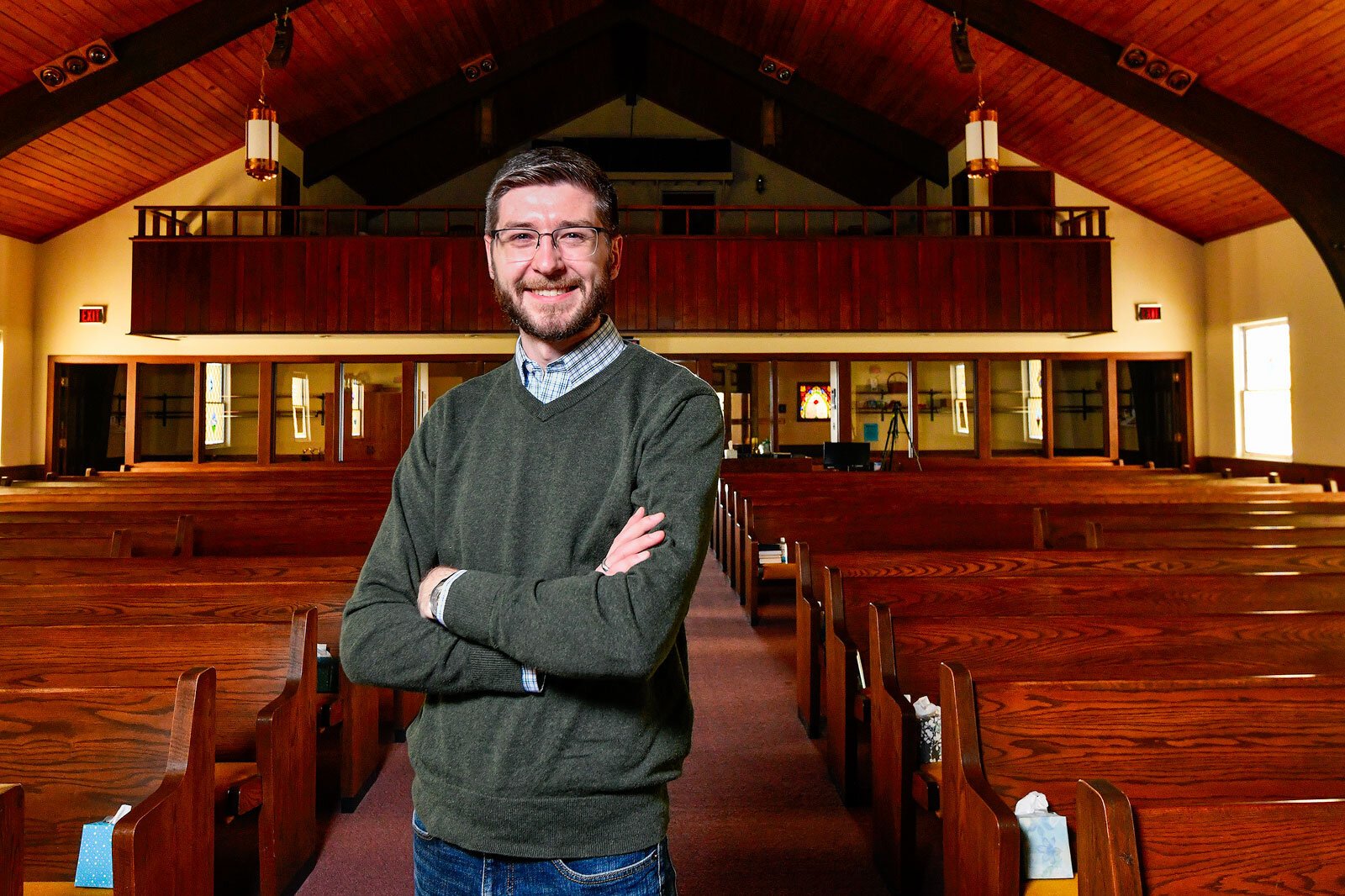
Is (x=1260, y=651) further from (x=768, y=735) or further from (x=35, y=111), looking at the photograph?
(x=35, y=111)

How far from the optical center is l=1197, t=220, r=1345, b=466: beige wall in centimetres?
777

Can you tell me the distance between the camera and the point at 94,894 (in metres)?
1.64

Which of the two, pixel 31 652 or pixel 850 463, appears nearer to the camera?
pixel 31 652

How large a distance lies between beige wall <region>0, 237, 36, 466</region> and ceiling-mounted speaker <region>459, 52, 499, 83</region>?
4.82 meters

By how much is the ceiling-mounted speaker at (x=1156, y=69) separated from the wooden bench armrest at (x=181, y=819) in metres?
7.29

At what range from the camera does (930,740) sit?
2.24 m

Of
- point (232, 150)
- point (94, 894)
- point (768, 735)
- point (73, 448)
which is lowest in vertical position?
point (768, 735)

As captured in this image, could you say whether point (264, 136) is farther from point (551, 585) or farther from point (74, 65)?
point (551, 585)

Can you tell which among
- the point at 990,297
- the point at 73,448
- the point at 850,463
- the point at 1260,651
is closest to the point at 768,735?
the point at 1260,651

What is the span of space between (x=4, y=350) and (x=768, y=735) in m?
9.24

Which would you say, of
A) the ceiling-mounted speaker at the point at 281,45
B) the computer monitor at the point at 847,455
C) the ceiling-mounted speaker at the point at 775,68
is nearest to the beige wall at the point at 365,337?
the computer monitor at the point at 847,455

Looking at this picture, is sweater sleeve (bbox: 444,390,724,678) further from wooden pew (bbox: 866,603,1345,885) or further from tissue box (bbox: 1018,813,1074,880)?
wooden pew (bbox: 866,603,1345,885)

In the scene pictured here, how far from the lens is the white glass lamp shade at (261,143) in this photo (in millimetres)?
6340

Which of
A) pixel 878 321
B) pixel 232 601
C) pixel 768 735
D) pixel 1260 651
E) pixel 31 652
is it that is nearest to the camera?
pixel 31 652
